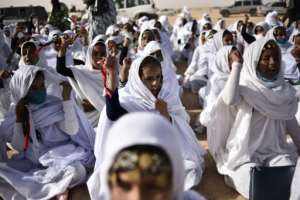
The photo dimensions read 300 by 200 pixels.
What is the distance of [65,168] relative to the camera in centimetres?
415

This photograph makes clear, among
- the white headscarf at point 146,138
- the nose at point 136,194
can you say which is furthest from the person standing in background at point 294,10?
the nose at point 136,194

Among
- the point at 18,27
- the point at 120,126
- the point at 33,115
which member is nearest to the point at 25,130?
the point at 33,115

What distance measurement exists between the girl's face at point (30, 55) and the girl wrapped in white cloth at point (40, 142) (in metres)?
1.30

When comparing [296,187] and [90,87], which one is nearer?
[296,187]

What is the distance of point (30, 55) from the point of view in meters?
5.78

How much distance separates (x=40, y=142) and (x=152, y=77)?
4.50ft

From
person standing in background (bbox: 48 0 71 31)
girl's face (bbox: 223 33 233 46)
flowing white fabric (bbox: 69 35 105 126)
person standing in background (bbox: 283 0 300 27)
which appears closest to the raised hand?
flowing white fabric (bbox: 69 35 105 126)

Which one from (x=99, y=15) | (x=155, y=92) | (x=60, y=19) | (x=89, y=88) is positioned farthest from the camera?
(x=60, y=19)

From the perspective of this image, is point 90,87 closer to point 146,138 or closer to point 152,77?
point 152,77

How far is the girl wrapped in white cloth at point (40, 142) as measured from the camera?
4.08 meters

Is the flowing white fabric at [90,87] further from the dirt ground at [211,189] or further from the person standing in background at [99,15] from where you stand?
the person standing in background at [99,15]

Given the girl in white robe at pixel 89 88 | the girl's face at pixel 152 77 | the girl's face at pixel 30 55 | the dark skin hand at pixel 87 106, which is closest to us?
the girl's face at pixel 152 77

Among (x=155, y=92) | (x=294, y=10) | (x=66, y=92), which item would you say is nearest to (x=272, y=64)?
(x=155, y=92)

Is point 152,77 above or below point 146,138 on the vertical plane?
below
